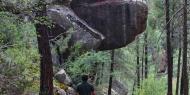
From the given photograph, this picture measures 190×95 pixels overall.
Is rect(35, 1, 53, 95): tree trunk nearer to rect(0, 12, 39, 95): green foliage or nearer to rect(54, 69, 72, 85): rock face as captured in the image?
rect(0, 12, 39, 95): green foliage

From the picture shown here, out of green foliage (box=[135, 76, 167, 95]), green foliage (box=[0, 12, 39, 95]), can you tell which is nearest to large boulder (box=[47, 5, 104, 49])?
green foliage (box=[135, 76, 167, 95])

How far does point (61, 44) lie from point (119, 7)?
23.6 feet

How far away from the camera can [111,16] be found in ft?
91.2

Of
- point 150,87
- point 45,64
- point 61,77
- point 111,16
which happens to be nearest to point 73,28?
point 111,16

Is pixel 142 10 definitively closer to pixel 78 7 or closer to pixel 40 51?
pixel 78 7

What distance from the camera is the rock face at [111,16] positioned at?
2766 cm

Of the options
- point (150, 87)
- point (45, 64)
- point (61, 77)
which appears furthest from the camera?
point (150, 87)

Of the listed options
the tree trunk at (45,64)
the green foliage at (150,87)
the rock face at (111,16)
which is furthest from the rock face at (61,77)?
the rock face at (111,16)

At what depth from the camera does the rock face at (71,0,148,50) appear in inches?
1089

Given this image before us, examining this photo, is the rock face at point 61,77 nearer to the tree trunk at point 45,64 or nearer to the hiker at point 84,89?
the tree trunk at point 45,64

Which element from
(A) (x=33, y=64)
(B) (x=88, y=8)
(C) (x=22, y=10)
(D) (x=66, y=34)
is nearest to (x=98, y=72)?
(B) (x=88, y=8)

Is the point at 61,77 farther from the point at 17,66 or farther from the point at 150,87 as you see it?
the point at 150,87

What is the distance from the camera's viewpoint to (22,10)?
835 centimetres

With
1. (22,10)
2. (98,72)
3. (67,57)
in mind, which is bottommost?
(98,72)
